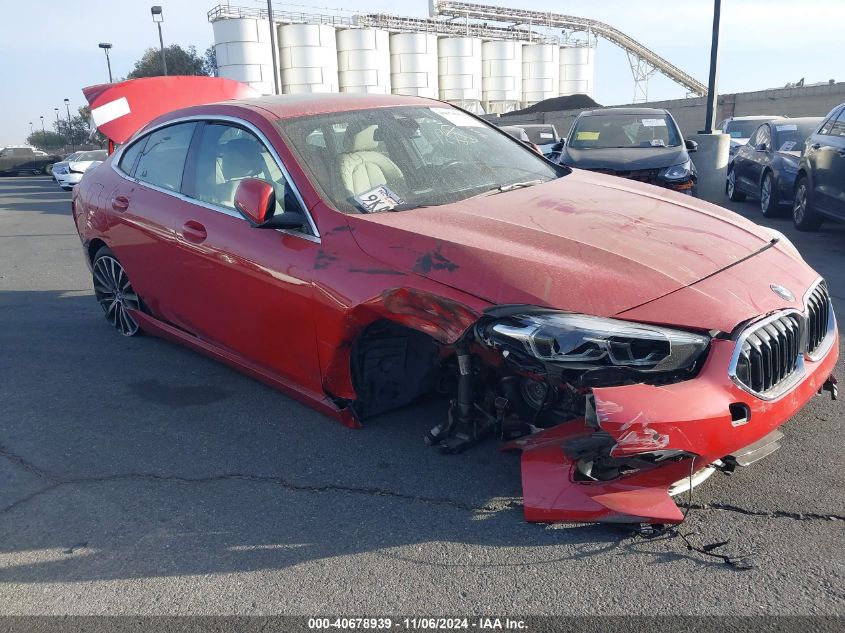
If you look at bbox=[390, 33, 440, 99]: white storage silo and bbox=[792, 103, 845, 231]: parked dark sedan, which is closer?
bbox=[792, 103, 845, 231]: parked dark sedan

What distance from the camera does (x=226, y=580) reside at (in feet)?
8.93

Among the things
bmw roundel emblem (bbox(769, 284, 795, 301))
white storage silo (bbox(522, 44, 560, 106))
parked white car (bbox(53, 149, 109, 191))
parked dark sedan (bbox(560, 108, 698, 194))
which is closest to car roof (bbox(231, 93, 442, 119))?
bmw roundel emblem (bbox(769, 284, 795, 301))

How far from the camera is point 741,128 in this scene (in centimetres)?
1928

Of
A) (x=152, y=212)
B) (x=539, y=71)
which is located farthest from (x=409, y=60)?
(x=152, y=212)

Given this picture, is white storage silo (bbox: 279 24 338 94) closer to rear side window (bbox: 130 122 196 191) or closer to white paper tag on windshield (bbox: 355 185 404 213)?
rear side window (bbox: 130 122 196 191)

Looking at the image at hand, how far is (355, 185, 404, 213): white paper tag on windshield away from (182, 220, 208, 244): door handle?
106 cm

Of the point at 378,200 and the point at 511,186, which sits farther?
→ the point at 511,186

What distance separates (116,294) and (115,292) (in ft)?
0.07

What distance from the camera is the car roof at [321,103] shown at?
426 cm

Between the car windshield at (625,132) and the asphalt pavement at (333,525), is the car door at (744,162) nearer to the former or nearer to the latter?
the car windshield at (625,132)

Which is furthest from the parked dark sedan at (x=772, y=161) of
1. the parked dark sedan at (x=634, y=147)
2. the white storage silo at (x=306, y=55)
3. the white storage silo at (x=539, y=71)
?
the white storage silo at (x=539, y=71)

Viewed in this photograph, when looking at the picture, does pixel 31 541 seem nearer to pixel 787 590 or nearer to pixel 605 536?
pixel 605 536

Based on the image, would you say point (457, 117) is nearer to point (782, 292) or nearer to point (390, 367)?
point (390, 367)

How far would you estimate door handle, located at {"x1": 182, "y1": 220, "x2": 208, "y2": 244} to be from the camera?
4.27 m
